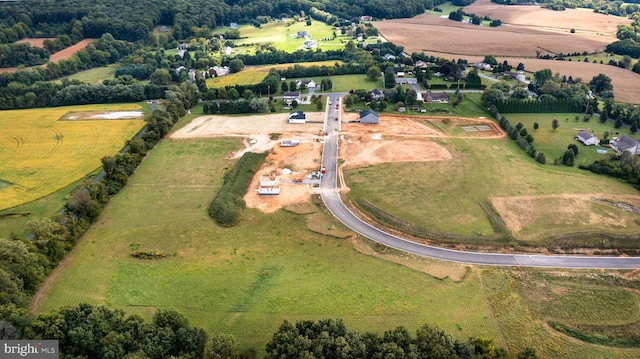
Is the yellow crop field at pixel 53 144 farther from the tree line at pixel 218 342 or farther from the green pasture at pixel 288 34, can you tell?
the green pasture at pixel 288 34

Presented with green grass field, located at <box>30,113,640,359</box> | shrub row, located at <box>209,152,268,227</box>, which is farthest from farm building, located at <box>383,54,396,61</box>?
green grass field, located at <box>30,113,640,359</box>

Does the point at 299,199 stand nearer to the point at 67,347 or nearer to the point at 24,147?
the point at 67,347

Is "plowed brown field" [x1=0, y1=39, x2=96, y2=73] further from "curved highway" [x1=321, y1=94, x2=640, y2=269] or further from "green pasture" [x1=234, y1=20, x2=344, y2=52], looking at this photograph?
"curved highway" [x1=321, y1=94, x2=640, y2=269]

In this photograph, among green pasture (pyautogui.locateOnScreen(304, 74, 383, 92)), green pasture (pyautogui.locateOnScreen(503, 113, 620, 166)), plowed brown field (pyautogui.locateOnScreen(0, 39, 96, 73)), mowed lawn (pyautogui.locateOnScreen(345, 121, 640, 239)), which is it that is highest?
plowed brown field (pyautogui.locateOnScreen(0, 39, 96, 73))

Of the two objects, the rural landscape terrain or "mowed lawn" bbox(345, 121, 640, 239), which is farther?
"mowed lawn" bbox(345, 121, 640, 239)

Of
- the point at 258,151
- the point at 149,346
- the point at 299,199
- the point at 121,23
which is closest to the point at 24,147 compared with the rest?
the point at 258,151

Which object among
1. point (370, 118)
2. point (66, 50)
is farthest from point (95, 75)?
point (370, 118)

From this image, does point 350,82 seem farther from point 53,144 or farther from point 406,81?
point 53,144
